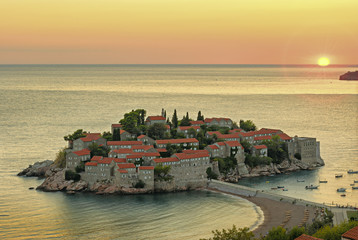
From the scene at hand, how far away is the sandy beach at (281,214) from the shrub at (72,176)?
2127 cm

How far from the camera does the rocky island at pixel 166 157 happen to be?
228 ft

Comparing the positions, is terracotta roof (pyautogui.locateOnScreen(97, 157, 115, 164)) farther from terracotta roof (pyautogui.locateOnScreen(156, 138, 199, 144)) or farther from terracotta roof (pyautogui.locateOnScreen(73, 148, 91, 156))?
terracotta roof (pyautogui.locateOnScreen(156, 138, 199, 144))

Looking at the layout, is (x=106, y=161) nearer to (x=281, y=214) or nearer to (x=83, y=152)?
(x=83, y=152)

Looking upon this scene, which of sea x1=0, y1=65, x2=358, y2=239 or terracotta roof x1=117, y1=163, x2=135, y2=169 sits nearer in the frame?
sea x1=0, y1=65, x2=358, y2=239

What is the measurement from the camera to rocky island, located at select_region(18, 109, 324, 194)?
228 feet

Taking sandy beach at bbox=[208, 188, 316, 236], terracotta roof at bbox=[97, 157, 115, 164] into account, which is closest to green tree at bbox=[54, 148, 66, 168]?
terracotta roof at bbox=[97, 157, 115, 164]

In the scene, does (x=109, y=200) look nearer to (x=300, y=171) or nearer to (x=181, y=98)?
(x=300, y=171)

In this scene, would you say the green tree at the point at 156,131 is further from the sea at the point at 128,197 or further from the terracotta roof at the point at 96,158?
the sea at the point at 128,197

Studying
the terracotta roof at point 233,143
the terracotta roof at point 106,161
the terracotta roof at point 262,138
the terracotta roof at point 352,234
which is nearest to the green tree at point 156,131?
the terracotta roof at point 233,143

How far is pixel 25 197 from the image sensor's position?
65812 millimetres

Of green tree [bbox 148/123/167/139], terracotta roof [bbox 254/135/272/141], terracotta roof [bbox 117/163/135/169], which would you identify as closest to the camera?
terracotta roof [bbox 117/163/135/169]

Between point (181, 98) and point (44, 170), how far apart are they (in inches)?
4663

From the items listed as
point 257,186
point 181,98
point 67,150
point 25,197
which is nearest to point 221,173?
point 257,186

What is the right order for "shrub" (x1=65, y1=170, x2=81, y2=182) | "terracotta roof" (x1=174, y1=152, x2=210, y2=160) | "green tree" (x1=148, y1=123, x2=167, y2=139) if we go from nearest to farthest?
"shrub" (x1=65, y1=170, x2=81, y2=182)
"terracotta roof" (x1=174, y1=152, x2=210, y2=160)
"green tree" (x1=148, y1=123, x2=167, y2=139)
